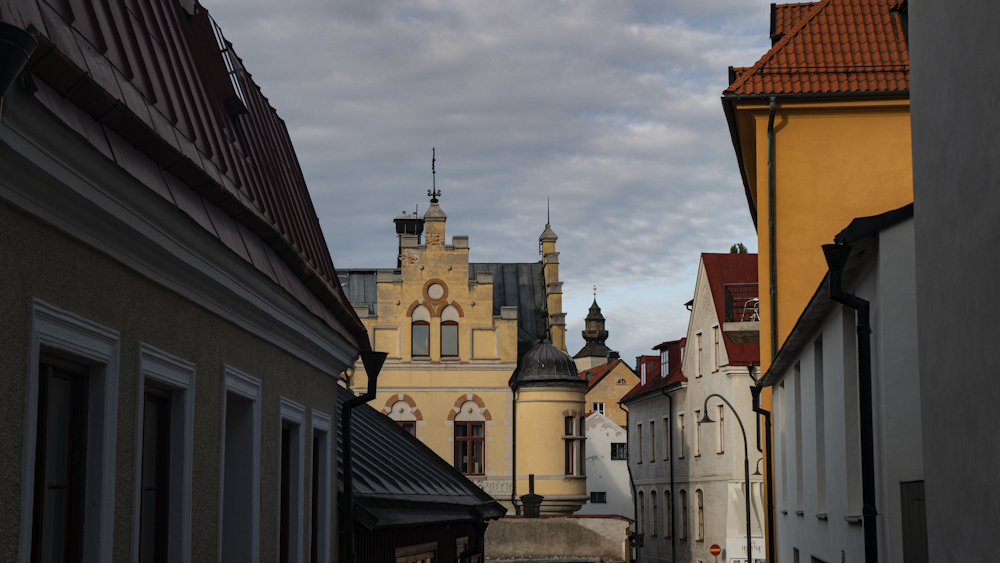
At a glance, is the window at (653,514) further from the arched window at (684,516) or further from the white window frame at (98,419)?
the white window frame at (98,419)

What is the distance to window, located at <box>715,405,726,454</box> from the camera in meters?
40.7

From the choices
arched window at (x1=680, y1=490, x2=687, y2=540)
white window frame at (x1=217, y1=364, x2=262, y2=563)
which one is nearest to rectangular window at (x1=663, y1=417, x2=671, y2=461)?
arched window at (x1=680, y1=490, x2=687, y2=540)

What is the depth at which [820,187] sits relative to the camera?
1973 centimetres

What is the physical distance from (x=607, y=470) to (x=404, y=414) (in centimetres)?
3012

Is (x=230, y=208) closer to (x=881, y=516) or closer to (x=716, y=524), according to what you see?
(x=881, y=516)

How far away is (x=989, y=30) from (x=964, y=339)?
187cm

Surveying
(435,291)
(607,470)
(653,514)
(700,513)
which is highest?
(435,291)

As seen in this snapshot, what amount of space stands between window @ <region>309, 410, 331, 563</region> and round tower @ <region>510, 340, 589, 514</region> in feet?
112

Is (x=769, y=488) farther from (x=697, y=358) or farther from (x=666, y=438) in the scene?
(x=666, y=438)

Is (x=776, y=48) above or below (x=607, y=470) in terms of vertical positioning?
above

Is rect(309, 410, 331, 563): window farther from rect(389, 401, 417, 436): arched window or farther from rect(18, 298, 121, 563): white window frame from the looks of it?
rect(389, 401, 417, 436): arched window

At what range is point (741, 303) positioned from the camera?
91.7 feet

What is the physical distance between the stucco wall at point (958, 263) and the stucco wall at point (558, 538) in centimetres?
3352

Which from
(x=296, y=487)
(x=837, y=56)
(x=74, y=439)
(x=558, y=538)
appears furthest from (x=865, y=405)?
(x=558, y=538)
